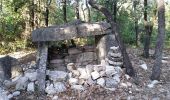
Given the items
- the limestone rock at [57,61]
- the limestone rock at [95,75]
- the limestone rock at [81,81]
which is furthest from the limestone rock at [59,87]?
the limestone rock at [57,61]

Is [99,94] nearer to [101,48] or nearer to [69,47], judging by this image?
[101,48]

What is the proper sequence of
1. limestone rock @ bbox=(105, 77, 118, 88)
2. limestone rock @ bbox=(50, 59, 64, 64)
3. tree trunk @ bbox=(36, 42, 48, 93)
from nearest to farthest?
tree trunk @ bbox=(36, 42, 48, 93), limestone rock @ bbox=(105, 77, 118, 88), limestone rock @ bbox=(50, 59, 64, 64)

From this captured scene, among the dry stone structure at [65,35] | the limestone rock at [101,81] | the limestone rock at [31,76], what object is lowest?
the limestone rock at [101,81]

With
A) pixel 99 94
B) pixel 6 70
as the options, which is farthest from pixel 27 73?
pixel 99 94

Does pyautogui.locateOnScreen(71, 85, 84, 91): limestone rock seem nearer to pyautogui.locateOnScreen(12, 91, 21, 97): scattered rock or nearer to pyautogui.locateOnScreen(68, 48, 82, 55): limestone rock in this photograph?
pyautogui.locateOnScreen(12, 91, 21, 97): scattered rock

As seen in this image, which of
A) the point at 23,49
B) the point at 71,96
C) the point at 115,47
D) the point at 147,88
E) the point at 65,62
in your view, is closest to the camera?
the point at 71,96

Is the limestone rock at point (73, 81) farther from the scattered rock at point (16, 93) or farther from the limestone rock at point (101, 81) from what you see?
the scattered rock at point (16, 93)

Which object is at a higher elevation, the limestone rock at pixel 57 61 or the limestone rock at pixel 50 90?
the limestone rock at pixel 57 61

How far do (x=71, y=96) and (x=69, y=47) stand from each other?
2994 mm

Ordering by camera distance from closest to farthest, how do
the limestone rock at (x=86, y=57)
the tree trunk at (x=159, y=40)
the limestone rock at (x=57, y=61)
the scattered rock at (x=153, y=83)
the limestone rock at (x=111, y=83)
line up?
the limestone rock at (x=111, y=83)
the tree trunk at (x=159, y=40)
the scattered rock at (x=153, y=83)
the limestone rock at (x=57, y=61)
the limestone rock at (x=86, y=57)

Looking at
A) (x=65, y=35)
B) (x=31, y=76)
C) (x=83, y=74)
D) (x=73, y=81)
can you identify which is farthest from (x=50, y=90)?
(x=65, y=35)

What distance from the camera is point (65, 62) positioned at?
11.8 metres

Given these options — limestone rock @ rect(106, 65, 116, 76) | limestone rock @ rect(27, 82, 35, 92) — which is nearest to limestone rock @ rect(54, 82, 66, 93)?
limestone rock @ rect(27, 82, 35, 92)

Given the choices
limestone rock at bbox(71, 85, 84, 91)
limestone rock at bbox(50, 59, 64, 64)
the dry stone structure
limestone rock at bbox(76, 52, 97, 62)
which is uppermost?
the dry stone structure
